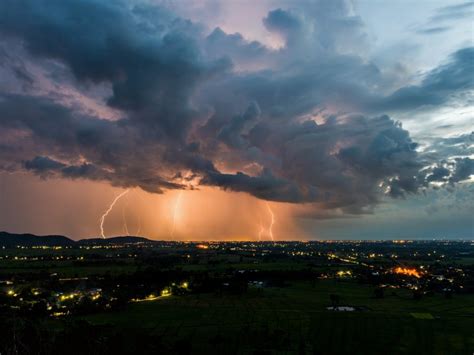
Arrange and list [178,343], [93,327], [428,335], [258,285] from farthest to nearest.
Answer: [258,285] → [428,335] → [93,327] → [178,343]

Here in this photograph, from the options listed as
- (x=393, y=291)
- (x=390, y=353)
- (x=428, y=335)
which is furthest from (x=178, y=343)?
(x=393, y=291)

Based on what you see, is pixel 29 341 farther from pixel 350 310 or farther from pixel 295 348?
pixel 350 310

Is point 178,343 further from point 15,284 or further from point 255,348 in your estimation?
point 15,284

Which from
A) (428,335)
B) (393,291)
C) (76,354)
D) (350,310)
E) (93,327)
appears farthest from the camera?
(393,291)

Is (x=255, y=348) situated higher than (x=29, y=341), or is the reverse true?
(x=29, y=341)

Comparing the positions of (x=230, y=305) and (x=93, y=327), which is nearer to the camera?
(x=93, y=327)

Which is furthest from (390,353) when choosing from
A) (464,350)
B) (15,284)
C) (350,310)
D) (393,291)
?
(15,284)
